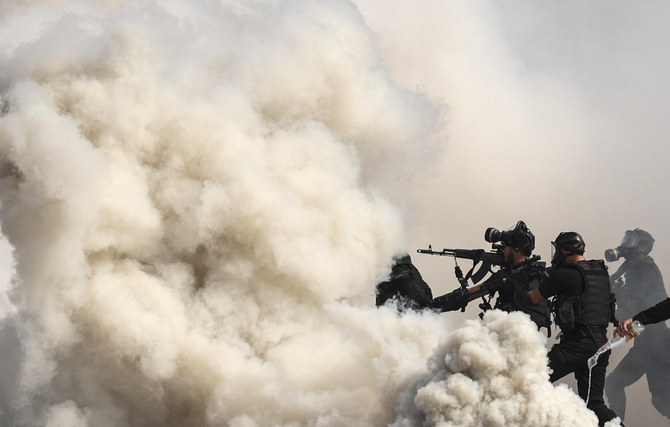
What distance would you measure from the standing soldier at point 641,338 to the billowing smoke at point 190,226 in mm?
4715

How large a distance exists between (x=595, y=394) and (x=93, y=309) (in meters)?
4.85

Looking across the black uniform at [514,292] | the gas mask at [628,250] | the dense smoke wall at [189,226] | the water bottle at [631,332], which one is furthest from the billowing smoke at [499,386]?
the gas mask at [628,250]

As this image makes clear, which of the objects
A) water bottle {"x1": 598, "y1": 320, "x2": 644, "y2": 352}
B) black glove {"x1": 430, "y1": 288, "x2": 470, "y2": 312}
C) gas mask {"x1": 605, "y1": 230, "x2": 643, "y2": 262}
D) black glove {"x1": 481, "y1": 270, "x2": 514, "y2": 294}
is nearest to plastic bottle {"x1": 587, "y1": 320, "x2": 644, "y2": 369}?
water bottle {"x1": 598, "y1": 320, "x2": 644, "y2": 352}

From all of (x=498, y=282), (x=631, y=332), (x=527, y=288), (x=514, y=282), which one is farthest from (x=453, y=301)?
(x=631, y=332)

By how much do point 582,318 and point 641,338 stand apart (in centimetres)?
459

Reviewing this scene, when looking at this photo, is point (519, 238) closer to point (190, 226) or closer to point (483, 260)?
point (483, 260)

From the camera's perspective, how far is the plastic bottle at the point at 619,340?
6.50m

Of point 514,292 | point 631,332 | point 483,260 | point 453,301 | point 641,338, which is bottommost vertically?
point 631,332

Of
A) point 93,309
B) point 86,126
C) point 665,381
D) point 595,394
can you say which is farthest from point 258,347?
point 665,381

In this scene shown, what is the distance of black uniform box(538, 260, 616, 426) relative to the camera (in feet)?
23.2

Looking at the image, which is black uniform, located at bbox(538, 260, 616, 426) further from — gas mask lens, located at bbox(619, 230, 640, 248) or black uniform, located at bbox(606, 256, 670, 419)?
gas mask lens, located at bbox(619, 230, 640, 248)

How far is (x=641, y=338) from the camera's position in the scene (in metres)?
11.0

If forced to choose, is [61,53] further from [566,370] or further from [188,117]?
[566,370]

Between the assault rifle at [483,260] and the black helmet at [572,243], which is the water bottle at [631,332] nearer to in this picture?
the black helmet at [572,243]
